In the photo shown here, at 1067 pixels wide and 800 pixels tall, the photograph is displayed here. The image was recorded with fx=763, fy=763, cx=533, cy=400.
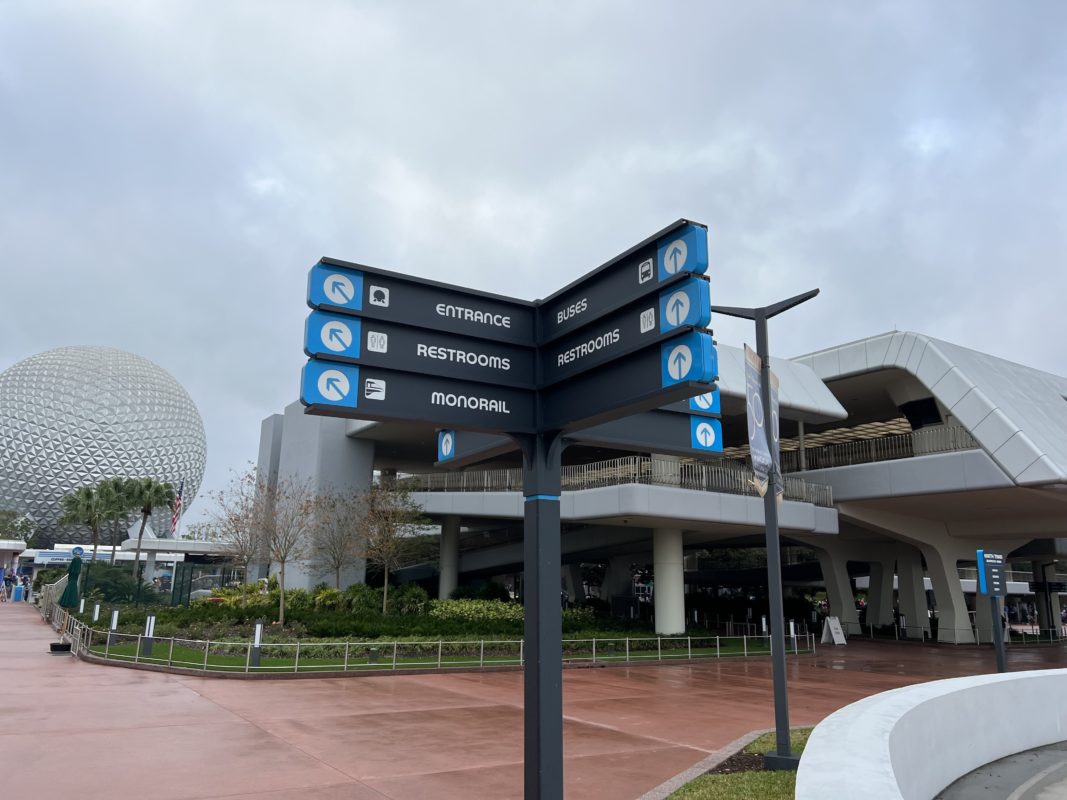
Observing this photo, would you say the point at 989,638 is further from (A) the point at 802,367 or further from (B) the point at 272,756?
(B) the point at 272,756

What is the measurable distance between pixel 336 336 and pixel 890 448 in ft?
105

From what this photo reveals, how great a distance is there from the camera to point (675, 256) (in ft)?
17.1

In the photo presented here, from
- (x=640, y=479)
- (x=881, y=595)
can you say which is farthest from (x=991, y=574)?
(x=881, y=595)

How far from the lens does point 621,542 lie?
3581 cm

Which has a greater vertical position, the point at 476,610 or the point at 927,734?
the point at 476,610

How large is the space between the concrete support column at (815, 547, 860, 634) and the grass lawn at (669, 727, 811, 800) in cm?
3232

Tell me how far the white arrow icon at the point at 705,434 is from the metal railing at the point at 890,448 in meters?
26.0

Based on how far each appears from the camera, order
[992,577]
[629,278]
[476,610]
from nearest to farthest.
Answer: [629,278]
[992,577]
[476,610]

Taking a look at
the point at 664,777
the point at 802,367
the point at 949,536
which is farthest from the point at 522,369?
the point at 949,536

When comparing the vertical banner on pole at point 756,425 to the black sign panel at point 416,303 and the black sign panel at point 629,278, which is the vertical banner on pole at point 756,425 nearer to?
the black sign panel at point 629,278

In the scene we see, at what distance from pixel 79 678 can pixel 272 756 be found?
29.4ft

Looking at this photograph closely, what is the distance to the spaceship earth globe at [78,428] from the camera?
214ft

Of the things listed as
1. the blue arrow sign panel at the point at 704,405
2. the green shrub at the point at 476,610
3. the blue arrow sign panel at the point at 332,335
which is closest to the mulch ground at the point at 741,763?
the blue arrow sign panel at the point at 704,405

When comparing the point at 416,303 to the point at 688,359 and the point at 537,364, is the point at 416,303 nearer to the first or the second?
the point at 537,364
